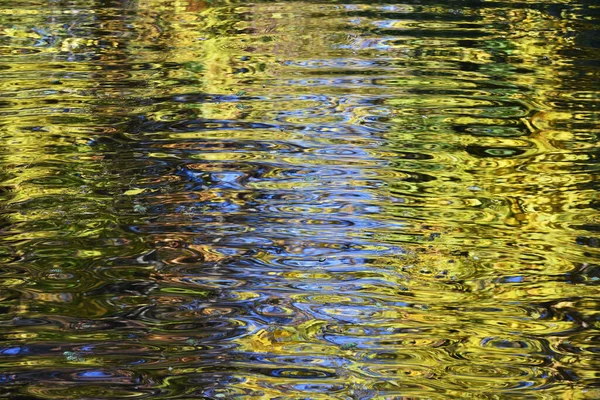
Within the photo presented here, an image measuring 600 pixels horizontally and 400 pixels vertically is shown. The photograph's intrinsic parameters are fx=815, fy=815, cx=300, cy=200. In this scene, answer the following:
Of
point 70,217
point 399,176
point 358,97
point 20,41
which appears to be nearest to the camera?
point 70,217

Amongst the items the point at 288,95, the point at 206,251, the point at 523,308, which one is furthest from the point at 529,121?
the point at 206,251

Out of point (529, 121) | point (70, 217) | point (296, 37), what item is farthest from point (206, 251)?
point (296, 37)

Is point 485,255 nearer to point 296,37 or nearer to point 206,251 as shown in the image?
point 206,251

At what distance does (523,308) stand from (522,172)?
1.19m

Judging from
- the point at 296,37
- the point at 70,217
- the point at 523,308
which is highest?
the point at 296,37

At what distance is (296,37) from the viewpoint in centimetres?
571

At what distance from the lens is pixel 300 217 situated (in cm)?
330

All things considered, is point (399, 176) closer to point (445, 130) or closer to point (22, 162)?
point (445, 130)

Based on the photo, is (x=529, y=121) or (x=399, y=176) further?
(x=529, y=121)

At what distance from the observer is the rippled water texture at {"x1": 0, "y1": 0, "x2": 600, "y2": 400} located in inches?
96.5

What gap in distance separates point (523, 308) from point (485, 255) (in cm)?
36

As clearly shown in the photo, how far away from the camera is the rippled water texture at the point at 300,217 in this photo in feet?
8.04

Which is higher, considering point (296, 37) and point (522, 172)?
point (296, 37)

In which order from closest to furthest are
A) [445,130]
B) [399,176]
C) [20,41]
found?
1. [399,176]
2. [445,130]
3. [20,41]
